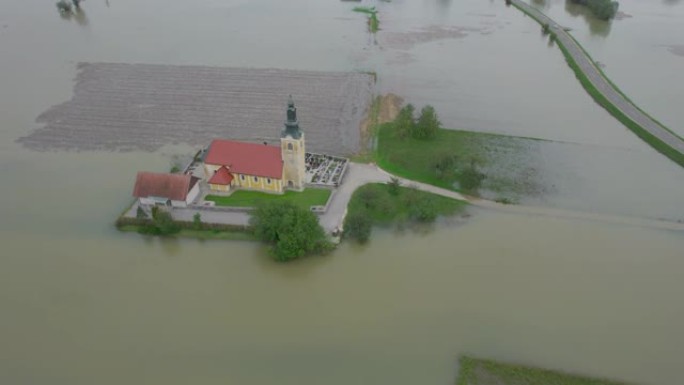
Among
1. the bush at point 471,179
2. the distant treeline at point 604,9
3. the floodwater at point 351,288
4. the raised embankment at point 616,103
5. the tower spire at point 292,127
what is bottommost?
the floodwater at point 351,288

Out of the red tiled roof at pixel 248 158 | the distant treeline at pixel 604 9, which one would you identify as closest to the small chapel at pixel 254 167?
the red tiled roof at pixel 248 158

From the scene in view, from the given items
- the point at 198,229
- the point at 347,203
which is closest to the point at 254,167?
the point at 198,229

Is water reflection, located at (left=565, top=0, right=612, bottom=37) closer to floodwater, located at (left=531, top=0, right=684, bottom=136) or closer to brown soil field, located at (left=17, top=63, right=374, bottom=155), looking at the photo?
floodwater, located at (left=531, top=0, right=684, bottom=136)

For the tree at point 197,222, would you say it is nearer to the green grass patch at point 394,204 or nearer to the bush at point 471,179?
the green grass patch at point 394,204

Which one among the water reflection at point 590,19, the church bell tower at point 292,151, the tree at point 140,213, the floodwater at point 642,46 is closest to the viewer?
the tree at point 140,213

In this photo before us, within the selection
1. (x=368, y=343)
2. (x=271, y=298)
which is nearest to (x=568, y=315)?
(x=368, y=343)

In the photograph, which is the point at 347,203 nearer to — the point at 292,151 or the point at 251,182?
the point at 292,151

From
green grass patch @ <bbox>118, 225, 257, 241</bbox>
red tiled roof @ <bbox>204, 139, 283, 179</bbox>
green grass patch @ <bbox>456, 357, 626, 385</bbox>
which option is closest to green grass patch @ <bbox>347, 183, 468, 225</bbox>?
red tiled roof @ <bbox>204, 139, 283, 179</bbox>

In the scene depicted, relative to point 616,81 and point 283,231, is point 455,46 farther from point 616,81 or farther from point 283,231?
point 283,231
